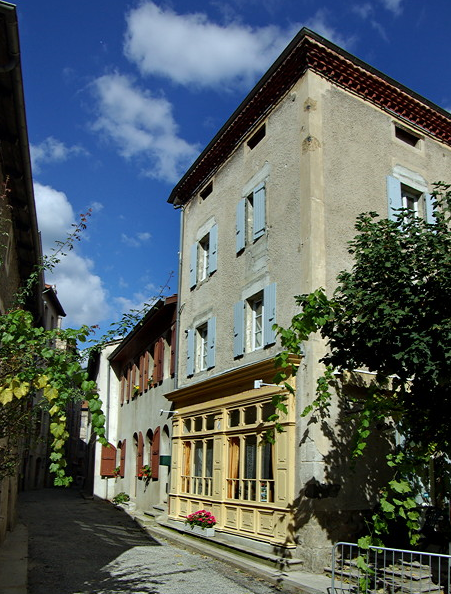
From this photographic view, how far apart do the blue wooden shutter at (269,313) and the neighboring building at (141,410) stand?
4.73m

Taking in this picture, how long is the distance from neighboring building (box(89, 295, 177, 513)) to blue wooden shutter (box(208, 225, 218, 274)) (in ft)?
6.99

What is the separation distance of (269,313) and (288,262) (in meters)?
1.14

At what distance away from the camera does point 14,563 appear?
34.0 ft

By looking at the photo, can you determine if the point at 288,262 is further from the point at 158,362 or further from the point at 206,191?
the point at 158,362

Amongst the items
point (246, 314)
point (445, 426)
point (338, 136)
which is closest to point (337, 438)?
point (445, 426)

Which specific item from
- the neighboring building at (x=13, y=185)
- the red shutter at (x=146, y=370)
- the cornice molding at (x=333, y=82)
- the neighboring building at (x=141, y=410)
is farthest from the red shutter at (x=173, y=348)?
the cornice molding at (x=333, y=82)

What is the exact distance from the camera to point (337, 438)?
1098 cm

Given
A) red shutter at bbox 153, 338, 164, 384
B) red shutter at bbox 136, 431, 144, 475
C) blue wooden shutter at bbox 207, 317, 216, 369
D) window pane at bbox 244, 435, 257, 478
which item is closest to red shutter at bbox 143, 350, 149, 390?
red shutter at bbox 153, 338, 164, 384

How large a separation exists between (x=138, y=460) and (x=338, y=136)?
14.4m

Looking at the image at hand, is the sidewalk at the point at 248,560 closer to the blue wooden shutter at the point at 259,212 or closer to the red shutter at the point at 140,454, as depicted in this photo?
the red shutter at the point at 140,454

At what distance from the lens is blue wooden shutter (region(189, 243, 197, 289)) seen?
17.6 metres

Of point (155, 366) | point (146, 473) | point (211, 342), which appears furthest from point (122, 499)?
point (211, 342)

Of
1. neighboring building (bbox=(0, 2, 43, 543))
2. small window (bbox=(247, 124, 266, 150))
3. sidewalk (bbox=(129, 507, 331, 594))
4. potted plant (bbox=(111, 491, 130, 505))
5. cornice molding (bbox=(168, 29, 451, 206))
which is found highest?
cornice molding (bbox=(168, 29, 451, 206))

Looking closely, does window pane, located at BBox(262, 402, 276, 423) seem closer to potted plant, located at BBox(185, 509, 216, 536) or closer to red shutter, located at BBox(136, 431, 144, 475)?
potted plant, located at BBox(185, 509, 216, 536)
